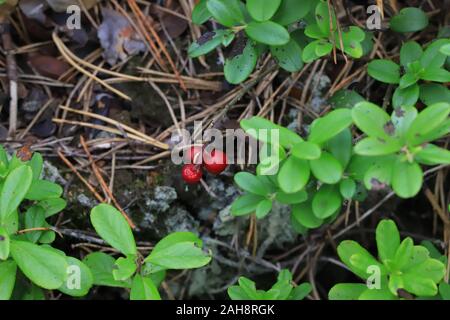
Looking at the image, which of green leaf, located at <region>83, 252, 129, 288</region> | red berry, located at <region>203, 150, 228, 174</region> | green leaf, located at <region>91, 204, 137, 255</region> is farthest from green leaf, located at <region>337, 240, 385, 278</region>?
green leaf, located at <region>83, 252, 129, 288</region>

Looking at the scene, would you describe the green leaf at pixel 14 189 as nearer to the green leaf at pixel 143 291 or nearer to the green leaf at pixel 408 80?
the green leaf at pixel 143 291

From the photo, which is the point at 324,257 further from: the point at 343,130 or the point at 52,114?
the point at 52,114

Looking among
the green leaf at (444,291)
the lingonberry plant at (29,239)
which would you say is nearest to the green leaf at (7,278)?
the lingonberry plant at (29,239)

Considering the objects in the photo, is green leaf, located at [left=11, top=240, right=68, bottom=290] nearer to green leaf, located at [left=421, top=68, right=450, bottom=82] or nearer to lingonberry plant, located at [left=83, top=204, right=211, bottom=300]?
lingonberry plant, located at [left=83, top=204, right=211, bottom=300]

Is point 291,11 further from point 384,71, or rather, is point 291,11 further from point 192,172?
point 192,172

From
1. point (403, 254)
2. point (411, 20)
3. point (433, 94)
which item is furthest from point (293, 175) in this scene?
point (411, 20)
